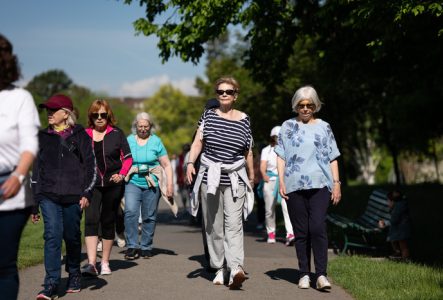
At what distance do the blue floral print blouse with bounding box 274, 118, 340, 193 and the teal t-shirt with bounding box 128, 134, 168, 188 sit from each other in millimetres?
2493

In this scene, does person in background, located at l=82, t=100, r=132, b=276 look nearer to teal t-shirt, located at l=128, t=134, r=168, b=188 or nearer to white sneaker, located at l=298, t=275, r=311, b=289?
teal t-shirt, located at l=128, t=134, r=168, b=188

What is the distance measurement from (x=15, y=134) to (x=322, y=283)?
3.76m

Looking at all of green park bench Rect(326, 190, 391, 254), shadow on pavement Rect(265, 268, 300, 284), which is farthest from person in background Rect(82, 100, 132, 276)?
green park bench Rect(326, 190, 391, 254)

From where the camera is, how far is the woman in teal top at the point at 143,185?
9.70 metres

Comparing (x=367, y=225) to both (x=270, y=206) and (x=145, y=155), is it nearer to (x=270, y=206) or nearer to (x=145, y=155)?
(x=270, y=206)

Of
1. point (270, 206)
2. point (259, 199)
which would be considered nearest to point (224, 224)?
point (270, 206)

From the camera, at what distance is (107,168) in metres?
8.51

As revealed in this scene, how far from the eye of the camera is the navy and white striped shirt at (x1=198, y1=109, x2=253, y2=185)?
7.71 meters

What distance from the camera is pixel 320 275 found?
24.6 feet

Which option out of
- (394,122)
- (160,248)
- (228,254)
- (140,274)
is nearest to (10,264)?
(228,254)

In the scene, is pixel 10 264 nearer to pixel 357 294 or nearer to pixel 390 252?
pixel 357 294

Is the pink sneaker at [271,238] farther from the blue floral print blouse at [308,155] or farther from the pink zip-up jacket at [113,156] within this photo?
the blue floral print blouse at [308,155]

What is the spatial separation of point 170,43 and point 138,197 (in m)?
6.91

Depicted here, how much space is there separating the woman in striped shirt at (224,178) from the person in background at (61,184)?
112 centimetres
